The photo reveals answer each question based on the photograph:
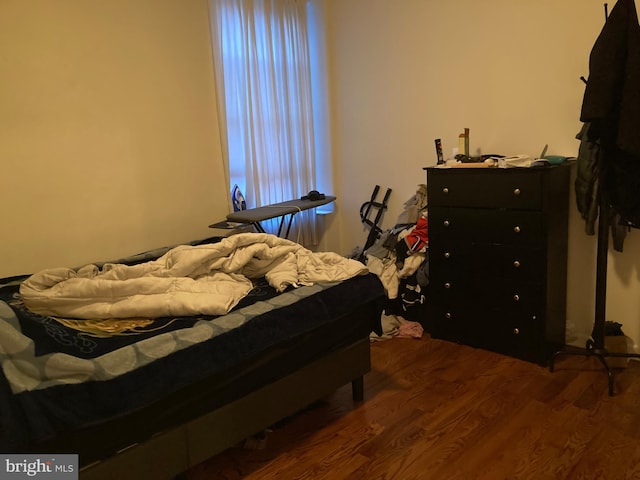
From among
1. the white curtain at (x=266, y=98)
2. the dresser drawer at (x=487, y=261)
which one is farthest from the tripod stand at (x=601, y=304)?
the white curtain at (x=266, y=98)

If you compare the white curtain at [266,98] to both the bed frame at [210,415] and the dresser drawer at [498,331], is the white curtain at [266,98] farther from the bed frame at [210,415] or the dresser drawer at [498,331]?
the bed frame at [210,415]

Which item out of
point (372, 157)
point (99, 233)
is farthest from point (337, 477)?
point (372, 157)

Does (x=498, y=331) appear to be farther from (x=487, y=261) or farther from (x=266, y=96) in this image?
(x=266, y=96)

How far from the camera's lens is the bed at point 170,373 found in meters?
1.51

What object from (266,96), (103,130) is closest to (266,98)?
(266,96)

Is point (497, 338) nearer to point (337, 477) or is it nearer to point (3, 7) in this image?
point (337, 477)

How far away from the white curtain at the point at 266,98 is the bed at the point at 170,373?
1333mm

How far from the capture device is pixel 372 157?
3.93 metres

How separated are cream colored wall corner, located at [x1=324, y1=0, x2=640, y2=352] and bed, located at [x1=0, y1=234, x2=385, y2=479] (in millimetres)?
1414

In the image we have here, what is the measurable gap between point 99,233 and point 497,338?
7.57ft

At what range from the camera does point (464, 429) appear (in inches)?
89.0

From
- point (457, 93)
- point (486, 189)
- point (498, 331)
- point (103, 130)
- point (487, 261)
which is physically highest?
point (457, 93)

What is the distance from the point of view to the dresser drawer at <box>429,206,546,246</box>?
8.85ft

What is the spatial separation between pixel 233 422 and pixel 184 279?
64 cm
